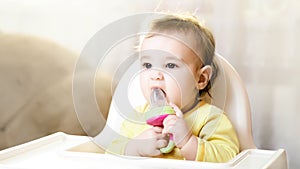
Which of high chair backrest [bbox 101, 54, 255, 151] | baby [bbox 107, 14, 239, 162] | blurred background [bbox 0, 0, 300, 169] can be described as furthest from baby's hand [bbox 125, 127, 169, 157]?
blurred background [bbox 0, 0, 300, 169]

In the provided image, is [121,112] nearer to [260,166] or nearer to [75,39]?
[260,166]

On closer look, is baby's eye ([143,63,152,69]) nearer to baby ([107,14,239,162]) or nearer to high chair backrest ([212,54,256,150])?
baby ([107,14,239,162])

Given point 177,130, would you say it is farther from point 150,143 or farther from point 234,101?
point 234,101

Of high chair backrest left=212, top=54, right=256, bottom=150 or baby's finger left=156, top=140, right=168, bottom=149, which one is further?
high chair backrest left=212, top=54, right=256, bottom=150

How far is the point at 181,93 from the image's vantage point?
3.15 ft

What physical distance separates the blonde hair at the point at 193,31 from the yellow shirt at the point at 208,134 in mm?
49

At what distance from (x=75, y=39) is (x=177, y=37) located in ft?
1.95

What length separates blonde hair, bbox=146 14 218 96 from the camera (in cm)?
96

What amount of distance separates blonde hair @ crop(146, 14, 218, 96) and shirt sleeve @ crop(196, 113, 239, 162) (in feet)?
0.22

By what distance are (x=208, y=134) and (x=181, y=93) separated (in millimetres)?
89

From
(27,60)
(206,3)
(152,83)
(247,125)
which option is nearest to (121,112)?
(152,83)

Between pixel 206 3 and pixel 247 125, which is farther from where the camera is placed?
pixel 206 3

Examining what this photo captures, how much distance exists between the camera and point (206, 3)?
1.35m

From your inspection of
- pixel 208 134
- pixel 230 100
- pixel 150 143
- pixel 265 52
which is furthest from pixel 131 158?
pixel 265 52
